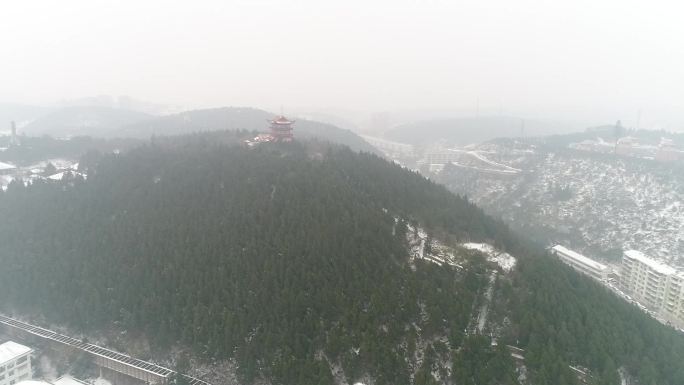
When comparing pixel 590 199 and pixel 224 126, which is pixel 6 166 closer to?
pixel 224 126

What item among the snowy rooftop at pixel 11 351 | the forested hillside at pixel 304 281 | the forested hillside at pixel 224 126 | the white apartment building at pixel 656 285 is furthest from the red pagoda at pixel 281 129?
the forested hillside at pixel 224 126

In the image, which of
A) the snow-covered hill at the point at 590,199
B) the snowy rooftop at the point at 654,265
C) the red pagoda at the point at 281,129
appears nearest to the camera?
the snowy rooftop at the point at 654,265

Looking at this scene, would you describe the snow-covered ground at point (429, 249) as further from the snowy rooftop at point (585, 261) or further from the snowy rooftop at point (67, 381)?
the snowy rooftop at point (67, 381)

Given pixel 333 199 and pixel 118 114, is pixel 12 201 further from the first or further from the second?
pixel 118 114

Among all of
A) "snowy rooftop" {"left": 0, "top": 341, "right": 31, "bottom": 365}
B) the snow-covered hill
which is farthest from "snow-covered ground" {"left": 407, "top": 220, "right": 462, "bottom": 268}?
the snow-covered hill

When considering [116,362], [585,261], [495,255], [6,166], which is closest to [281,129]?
[495,255]

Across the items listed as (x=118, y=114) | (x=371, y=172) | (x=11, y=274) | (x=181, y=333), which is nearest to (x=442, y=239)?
(x=371, y=172)
